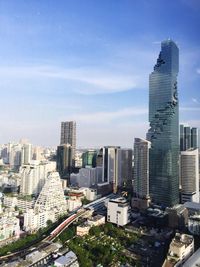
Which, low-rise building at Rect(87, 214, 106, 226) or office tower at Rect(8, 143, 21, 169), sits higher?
office tower at Rect(8, 143, 21, 169)

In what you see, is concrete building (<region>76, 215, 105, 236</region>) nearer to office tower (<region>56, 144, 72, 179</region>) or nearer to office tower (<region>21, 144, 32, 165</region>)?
office tower (<region>56, 144, 72, 179</region>)

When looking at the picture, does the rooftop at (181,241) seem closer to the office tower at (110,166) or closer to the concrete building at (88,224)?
the concrete building at (88,224)

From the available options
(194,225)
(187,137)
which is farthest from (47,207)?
(187,137)

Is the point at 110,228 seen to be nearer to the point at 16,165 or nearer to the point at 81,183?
the point at 81,183

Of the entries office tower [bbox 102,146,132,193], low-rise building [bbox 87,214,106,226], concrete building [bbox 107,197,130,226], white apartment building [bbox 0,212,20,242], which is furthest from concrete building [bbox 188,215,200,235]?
office tower [bbox 102,146,132,193]

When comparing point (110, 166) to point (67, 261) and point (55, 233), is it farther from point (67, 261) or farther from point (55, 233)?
point (67, 261)

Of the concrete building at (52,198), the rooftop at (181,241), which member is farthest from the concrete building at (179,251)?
the concrete building at (52,198)
